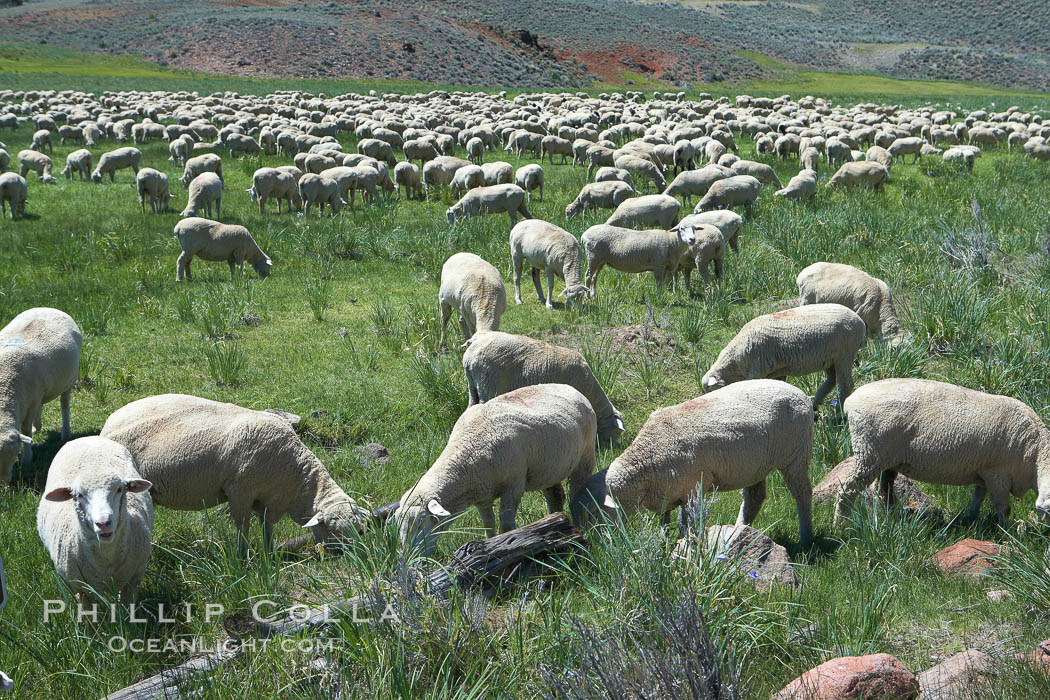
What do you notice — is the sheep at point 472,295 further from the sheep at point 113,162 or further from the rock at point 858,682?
the sheep at point 113,162

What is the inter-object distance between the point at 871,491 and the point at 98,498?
5.44 m

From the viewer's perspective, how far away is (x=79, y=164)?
76.9 feet

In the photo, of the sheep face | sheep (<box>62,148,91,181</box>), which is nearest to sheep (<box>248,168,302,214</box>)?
sheep (<box>62,148,91,181</box>)

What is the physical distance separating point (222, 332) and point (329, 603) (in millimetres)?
7672

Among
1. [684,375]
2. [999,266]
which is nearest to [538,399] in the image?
[684,375]

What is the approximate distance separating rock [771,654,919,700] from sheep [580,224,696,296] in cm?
895

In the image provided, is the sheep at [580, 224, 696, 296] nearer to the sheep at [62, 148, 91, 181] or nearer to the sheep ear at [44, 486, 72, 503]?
the sheep ear at [44, 486, 72, 503]

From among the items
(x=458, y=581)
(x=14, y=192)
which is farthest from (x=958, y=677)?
(x=14, y=192)

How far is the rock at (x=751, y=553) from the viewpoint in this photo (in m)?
4.37

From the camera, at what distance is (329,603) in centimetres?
403

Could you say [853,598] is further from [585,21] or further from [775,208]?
[585,21]

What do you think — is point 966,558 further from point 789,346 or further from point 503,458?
point 789,346

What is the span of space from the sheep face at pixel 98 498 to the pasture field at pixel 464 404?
0.52 m

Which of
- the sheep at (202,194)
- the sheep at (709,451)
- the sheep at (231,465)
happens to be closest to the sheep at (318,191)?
the sheep at (202,194)
